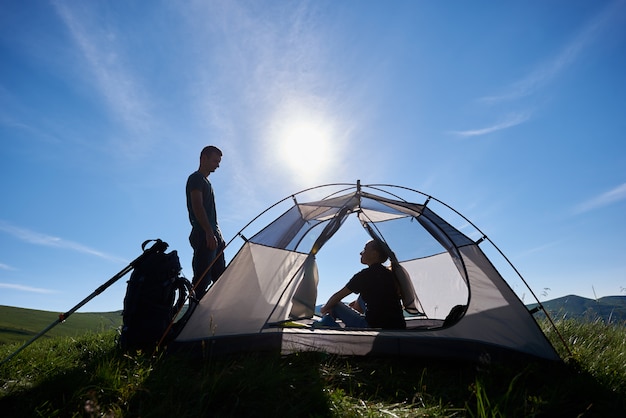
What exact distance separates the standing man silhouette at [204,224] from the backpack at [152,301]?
0.48m

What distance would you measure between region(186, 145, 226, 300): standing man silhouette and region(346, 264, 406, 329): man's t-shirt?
185 centimetres

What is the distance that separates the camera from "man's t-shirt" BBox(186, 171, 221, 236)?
481 cm

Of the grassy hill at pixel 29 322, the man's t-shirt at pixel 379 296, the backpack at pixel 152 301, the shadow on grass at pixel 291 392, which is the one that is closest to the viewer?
the shadow on grass at pixel 291 392

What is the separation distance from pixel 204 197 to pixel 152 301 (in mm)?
1634

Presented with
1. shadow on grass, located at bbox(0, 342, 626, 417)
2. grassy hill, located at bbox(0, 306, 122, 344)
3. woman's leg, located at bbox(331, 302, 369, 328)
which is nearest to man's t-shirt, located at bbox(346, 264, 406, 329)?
woman's leg, located at bbox(331, 302, 369, 328)

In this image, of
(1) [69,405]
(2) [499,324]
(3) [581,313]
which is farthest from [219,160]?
(3) [581,313]

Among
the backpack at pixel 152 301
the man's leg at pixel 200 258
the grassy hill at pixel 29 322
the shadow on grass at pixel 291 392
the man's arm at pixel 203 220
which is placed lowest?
the shadow on grass at pixel 291 392

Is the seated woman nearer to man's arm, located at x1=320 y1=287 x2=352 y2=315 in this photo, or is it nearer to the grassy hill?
man's arm, located at x1=320 y1=287 x2=352 y2=315

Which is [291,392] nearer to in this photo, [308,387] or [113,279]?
[308,387]

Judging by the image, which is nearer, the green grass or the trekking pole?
the green grass

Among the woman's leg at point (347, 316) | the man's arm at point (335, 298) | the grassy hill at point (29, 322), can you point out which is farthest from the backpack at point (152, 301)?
the grassy hill at point (29, 322)

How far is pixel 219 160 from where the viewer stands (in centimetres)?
520

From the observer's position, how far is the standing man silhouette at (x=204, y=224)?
4586 millimetres

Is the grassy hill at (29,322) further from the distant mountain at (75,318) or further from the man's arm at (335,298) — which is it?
the man's arm at (335,298)
